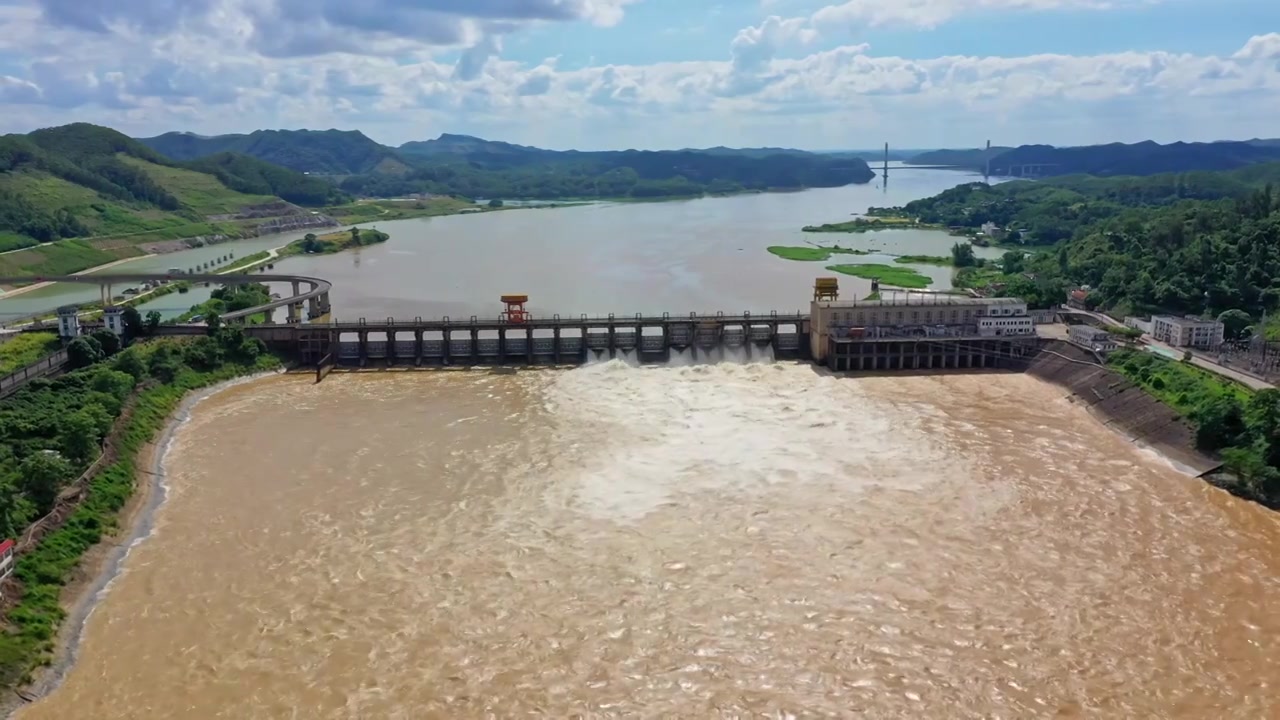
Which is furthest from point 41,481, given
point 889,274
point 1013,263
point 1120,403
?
point 1013,263

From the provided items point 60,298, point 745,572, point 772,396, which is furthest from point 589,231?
point 745,572

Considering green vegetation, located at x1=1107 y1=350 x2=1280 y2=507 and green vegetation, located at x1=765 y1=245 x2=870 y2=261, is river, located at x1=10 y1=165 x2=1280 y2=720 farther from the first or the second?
green vegetation, located at x1=765 y1=245 x2=870 y2=261

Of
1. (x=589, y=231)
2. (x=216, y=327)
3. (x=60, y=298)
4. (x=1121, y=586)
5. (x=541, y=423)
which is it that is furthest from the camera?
(x=589, y=231)

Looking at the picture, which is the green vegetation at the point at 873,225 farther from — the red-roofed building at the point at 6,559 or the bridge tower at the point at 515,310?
the red-roofed building at the point at 6,559

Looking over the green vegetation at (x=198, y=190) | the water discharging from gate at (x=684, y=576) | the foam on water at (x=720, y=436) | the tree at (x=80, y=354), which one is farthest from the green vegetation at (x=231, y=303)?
the green vegetation at (x=198, y=190)

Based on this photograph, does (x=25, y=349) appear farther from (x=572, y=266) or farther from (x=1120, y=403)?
(x=1120, y=403)

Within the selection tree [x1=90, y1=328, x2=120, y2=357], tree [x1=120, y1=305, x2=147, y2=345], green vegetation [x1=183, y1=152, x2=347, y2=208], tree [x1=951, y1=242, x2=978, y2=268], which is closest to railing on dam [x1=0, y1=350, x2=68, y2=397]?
tree [x1=90, y1=328, x2=120, y2=357]

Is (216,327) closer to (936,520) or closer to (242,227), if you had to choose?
(936,520)
